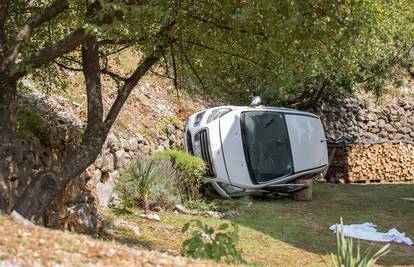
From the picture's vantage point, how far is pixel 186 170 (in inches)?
501

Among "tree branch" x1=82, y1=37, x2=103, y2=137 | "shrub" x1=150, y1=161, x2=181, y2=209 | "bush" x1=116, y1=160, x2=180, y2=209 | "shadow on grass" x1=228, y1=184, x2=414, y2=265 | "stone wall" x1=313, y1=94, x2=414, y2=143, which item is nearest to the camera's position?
"tree branch" x1=82, y1=37, x2=103, y2=137

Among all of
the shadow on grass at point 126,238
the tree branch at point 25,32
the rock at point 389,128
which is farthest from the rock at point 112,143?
the rock at point 389,128

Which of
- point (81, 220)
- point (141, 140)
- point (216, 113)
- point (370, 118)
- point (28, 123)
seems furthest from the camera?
point (370, 118)

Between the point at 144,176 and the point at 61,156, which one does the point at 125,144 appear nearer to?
the point at 144,176

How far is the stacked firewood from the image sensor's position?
741 inches

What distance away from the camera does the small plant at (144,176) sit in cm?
1126

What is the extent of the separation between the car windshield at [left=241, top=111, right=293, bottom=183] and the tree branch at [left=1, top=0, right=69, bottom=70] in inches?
304

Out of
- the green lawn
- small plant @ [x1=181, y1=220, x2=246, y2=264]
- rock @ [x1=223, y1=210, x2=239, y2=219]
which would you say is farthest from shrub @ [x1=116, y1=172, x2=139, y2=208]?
small plant @ [x1=181, y1=220, x2=246, y2=264]

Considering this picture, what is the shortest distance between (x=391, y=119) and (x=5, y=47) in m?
18.2

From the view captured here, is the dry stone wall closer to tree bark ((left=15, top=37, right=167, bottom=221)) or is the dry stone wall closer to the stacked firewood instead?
the stacked firewood

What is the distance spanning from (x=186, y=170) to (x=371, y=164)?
8769mm

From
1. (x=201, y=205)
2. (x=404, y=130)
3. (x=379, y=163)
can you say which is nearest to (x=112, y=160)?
(x=201, y=205)

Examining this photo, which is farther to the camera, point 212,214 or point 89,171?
point 212,214

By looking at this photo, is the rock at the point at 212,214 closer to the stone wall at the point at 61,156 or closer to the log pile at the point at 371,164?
the stone wall at the point at 61,156
